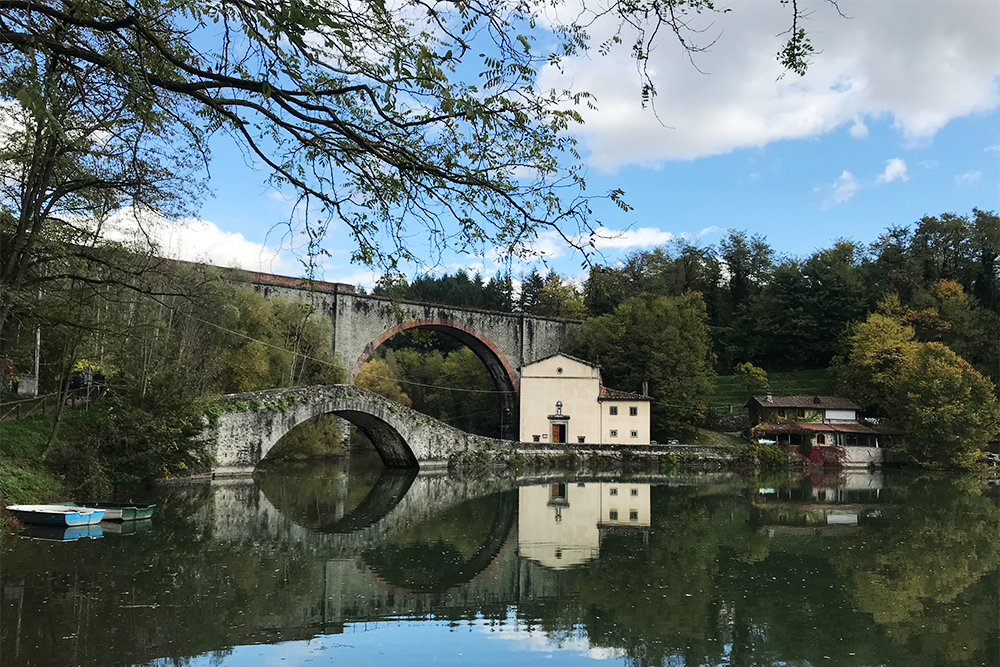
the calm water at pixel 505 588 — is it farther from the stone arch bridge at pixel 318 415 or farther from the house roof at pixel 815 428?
the house roof at pixel 815 428

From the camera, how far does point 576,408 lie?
35.1 metres

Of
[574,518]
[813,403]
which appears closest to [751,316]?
[813,403]

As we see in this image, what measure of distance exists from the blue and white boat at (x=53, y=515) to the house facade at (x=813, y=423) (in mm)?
28708

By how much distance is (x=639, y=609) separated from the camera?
8539 millimetres

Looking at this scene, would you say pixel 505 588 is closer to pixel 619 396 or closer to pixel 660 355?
pixel 619 396

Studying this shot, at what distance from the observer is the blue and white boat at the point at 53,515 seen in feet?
41.1

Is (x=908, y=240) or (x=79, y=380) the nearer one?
(x=79, y=380)

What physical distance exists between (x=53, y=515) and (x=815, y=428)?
2998 cm

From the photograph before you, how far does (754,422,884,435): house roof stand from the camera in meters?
34.0

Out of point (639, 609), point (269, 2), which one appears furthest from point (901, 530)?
point (269, 2)

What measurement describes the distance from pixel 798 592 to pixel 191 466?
16.7 meters

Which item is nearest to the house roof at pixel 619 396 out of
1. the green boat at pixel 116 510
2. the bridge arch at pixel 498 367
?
the bridge arch at pixel 498 367

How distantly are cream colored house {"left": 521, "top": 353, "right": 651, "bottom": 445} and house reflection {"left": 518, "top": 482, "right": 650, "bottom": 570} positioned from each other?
10405 mm

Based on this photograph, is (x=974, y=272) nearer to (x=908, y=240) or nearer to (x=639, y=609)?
(x=908, y=240)
